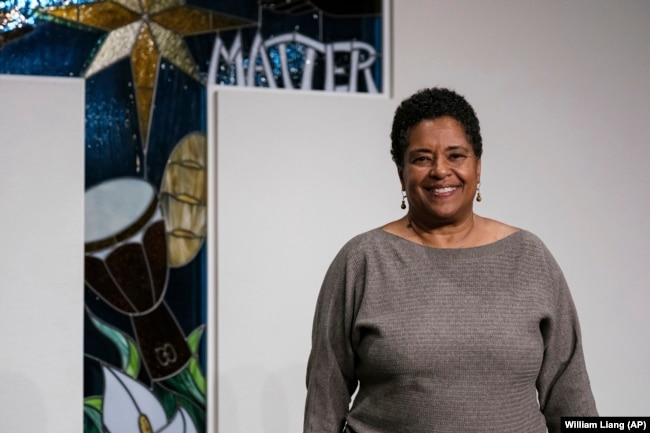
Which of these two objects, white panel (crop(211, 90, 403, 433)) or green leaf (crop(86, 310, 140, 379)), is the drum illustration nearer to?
green leaf (crop(86, 310, 140, 379))

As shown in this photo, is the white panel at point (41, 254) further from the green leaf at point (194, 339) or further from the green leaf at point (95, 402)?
the green leaf at point (194, 339)

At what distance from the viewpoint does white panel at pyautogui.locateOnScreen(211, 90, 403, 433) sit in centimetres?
279

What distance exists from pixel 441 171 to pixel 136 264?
1330 millimetres

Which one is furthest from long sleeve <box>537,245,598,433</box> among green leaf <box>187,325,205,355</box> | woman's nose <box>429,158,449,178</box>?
green leaf <box>187,325,205,355</box>

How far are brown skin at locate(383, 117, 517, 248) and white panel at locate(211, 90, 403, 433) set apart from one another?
98 centimetres

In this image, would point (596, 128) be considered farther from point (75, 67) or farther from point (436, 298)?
point (75, 67)

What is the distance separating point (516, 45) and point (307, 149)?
92cm

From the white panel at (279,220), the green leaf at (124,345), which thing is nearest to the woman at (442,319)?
the white panel at (279,220)

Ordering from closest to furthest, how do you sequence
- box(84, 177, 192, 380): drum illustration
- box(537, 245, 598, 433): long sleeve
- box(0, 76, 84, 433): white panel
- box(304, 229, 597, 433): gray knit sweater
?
box(304, 229, 597, 433): gray knit sweater → box(537, 245, 598, 433): long sleeve → box(0, 76, 84, 433): white panel → box(84, 177, 192, 380): drum illustration

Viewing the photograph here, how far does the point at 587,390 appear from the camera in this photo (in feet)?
6.10

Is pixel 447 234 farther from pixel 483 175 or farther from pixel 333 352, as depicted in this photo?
pixel 483 175

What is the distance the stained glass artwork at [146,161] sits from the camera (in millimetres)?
2699

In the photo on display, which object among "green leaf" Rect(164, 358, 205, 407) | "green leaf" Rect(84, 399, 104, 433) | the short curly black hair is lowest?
"green leaf" Rect(84, 399, 104, 433)

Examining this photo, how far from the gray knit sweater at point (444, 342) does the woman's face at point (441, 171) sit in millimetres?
97
